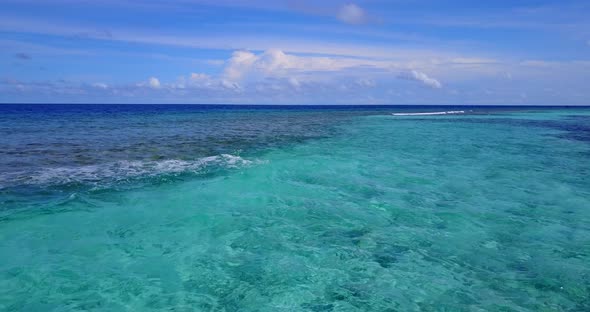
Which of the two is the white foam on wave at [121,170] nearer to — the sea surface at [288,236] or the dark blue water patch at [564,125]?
the sea surface at [288,236]

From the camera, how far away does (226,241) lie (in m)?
9.48

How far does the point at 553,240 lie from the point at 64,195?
1317 centimetres

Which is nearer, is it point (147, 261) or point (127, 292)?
point (127, 292)

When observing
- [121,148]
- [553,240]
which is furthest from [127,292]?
[121,148]

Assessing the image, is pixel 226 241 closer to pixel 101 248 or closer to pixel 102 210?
pixel 101 248

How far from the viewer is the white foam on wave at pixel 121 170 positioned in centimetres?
1447

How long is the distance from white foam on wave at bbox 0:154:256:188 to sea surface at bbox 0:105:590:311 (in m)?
0.08

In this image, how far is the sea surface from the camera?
7074 mm

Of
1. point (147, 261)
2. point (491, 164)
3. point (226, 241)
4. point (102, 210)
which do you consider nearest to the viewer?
point (147, 261)

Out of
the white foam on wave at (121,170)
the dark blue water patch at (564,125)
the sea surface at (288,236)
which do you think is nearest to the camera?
the sea surface at (288,236)

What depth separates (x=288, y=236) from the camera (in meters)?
9.78

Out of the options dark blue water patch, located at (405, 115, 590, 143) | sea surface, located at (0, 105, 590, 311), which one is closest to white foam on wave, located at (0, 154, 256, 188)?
sea surface, located at (0, 105, 590, 311)

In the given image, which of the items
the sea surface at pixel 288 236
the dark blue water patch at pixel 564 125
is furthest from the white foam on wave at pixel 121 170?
the dark blue water patch at pixel 564 125

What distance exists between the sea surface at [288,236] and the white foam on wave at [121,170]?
8 cm
